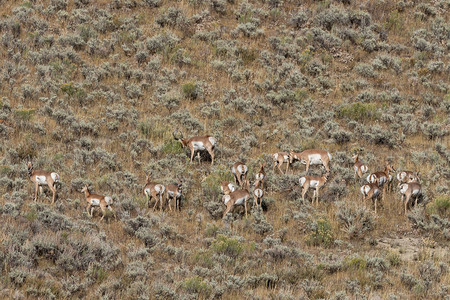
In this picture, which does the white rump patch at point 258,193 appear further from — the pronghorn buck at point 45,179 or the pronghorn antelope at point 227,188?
the pronghorn buck at point 45,179

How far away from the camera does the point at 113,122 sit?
20.2m

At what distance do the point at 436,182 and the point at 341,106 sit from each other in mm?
5713

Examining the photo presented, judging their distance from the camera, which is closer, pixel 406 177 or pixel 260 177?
pixel 260 177

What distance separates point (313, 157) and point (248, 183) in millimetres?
3099

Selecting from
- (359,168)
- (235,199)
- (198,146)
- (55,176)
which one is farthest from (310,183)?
(55,176)

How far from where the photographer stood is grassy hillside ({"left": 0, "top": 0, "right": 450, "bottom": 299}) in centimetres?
1176

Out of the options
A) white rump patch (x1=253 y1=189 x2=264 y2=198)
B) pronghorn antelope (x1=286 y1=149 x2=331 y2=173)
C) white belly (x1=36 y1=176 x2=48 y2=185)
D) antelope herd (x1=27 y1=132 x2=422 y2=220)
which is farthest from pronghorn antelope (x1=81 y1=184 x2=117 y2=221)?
pronghorn antelope (x1=286 y1=149 x2=331 y2=173)

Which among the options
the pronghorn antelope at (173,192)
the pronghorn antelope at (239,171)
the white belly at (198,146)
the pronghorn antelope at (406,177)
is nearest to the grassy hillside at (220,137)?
the pronghorn antelope at (239,171)

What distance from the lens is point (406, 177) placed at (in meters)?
17.3

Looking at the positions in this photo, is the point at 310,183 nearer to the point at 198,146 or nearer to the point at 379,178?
the point at 379,178

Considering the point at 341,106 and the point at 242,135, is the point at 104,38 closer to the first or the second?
the point at 242,135

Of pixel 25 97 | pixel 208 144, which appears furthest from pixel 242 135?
pixel 25 97

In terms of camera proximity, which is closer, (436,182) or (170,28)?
(436,182)

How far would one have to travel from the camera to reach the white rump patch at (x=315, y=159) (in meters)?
18.4
